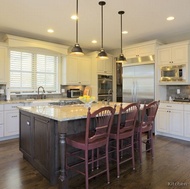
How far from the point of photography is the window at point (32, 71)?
16.5ft

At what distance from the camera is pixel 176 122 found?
442 cm

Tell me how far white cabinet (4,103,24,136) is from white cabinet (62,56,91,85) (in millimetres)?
1974

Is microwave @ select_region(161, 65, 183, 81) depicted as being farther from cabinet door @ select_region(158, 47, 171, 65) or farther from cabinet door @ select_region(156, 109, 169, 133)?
cabinet door @ select_region(156, 109, 169, 133)

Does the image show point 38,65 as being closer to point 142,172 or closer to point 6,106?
point 6,106

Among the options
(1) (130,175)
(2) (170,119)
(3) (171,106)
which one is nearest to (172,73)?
(3) (171,106)

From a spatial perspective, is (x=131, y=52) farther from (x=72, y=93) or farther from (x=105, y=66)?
(x=72, y=93)

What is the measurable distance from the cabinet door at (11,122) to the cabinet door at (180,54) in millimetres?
4355

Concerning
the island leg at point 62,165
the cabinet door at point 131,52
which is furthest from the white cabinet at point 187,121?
the island leg at point 62,165

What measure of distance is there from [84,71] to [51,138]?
13.7 ft

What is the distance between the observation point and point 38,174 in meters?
2.60

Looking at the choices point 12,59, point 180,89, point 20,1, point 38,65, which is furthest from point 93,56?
point 20,1

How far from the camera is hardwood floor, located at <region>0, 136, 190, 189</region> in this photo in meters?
2.31

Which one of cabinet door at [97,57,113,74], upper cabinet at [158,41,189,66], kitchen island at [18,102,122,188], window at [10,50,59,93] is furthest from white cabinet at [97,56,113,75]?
kitchen island at [18,102,122,188]

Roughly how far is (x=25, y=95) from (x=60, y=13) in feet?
9.05
